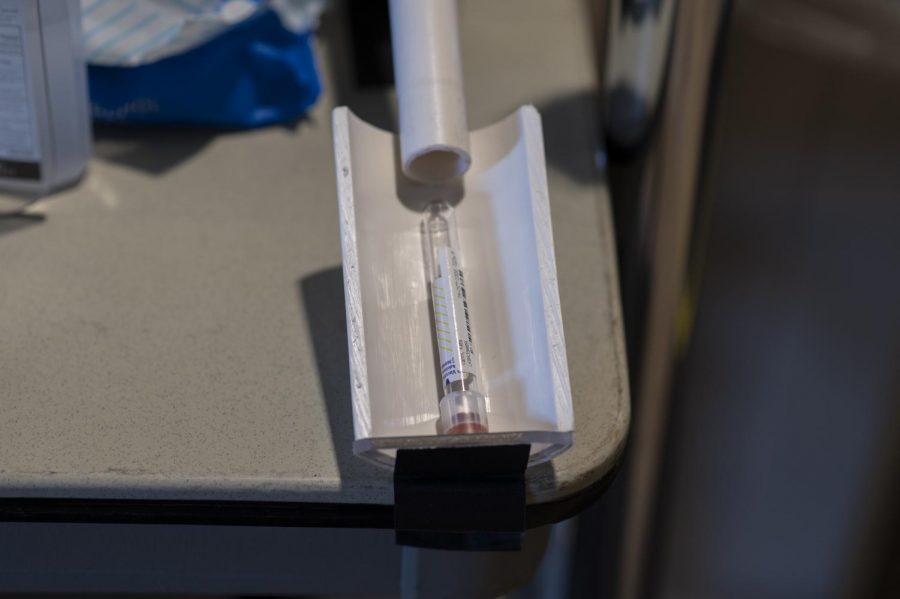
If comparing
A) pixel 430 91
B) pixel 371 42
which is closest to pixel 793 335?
pixel 371 42

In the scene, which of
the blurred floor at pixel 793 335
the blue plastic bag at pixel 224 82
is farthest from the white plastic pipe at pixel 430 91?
the blurred floor at pixel 793 335

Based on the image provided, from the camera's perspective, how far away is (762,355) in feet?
3.90

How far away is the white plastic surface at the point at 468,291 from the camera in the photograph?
0.47 meters

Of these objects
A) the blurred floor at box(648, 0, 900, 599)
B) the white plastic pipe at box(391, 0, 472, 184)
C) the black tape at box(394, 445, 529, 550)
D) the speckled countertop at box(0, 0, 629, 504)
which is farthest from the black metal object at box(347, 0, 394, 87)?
the blurred floor at box(648, 0, 900, 599)

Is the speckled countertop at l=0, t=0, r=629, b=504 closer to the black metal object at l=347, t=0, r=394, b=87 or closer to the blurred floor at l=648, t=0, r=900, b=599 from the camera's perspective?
the black metal object at l=347, t=0, r=394, b=87

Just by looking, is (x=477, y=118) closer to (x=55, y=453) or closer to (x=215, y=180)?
(x=215, y=180)

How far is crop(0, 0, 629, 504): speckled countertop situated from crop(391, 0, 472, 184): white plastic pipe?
85 mm

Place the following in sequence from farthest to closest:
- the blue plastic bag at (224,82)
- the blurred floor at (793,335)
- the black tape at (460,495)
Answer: the blurred floor at (793,335) < the blue plastic bag at (224,82) < the black tape at (460,495)

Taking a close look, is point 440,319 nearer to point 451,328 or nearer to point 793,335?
point 451,328

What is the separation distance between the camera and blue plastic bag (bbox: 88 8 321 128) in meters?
0.66

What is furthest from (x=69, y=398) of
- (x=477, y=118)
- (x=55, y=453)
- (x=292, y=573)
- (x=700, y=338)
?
(x=700, y=338)

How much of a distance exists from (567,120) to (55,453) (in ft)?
1.25

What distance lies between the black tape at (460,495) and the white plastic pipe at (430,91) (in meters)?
0.17

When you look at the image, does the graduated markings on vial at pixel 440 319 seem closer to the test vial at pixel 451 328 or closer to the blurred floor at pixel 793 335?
the test vial at pixel 451 328
